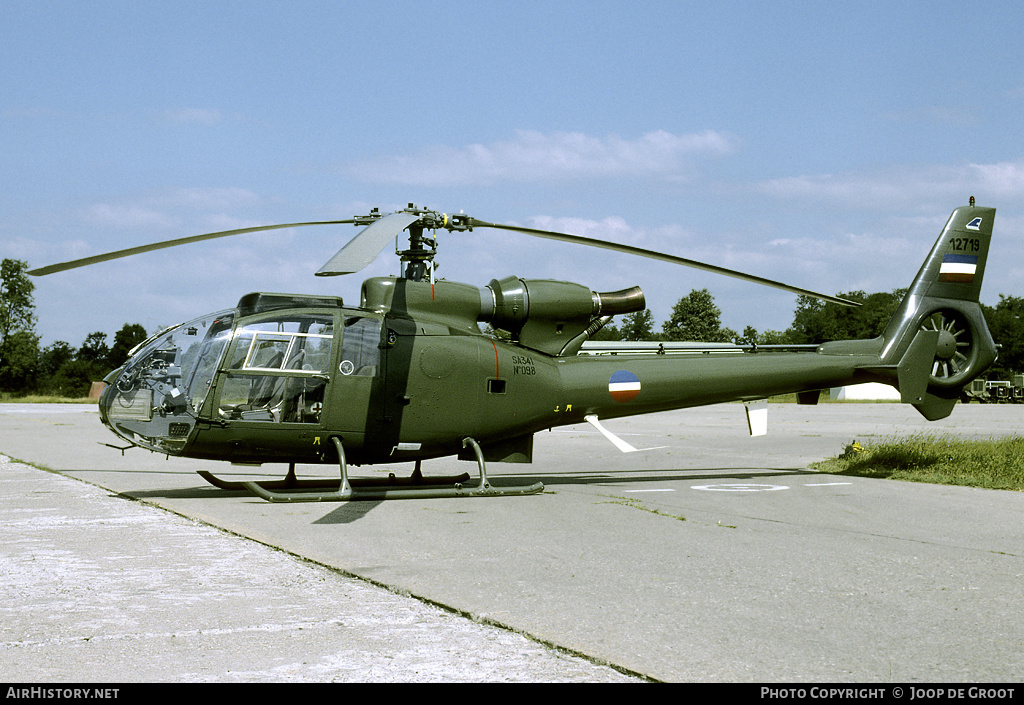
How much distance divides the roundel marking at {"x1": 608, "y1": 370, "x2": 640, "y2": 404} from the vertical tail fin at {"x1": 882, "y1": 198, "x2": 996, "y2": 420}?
4511 mm

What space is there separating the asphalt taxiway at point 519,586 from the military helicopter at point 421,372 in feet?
2.95

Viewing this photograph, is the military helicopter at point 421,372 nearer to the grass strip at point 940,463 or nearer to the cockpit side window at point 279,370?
the cockpit side window at point 279,370

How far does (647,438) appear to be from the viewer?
22781 mm

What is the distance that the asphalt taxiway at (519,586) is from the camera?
13.3 ft

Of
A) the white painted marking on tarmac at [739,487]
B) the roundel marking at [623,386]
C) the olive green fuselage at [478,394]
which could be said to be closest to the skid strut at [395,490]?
the olive green fuselage at [478,394]

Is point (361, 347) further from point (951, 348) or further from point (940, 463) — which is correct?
point (940, 463)

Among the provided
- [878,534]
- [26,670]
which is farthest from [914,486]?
[26,670]

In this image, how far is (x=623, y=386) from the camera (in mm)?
12172

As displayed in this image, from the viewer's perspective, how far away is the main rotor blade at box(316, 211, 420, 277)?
754 cm

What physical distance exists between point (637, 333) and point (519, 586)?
98.5 meters

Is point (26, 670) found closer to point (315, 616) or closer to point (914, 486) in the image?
point (315, 616)

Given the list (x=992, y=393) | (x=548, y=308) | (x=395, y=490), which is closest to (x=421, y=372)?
(x=395, y=490)

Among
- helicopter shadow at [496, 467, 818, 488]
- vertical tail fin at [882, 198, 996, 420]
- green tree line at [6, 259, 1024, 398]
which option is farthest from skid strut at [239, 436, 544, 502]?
green tree line at [6, 259, 1024, 398]
